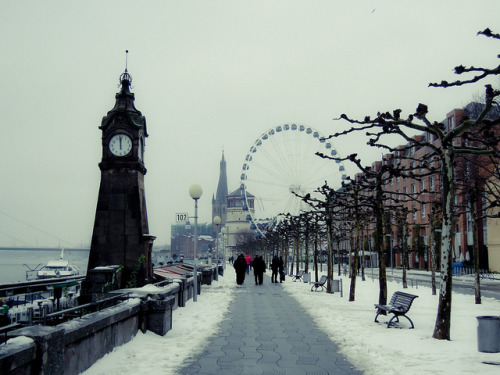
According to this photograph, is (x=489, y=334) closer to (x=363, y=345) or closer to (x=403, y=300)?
(x=363, y=345)

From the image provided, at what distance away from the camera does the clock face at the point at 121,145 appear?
21969 mm

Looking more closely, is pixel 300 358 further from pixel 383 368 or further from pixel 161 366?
pixel 161 366

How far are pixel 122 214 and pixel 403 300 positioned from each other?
11800 mm

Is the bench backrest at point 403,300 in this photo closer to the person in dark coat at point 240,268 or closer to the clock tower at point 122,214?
the clock tower at point 122,214

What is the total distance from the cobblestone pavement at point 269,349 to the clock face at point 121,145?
8.27 m

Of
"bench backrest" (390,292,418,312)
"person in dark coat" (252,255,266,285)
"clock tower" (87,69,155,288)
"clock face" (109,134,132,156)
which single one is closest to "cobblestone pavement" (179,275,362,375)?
"bench backrest" (390,292,418,312)

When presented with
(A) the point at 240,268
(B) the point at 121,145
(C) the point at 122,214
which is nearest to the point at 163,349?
(C) the point at 122,214

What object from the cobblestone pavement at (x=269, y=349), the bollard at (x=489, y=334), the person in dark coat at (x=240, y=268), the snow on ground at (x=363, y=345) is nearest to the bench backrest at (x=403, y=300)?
the snow on ground at (x=363, y=345)

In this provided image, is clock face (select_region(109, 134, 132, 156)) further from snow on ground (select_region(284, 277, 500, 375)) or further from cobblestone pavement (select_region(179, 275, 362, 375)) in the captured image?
snow on ground (select_region(284, 277, 500, 375))

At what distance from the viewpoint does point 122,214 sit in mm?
21812

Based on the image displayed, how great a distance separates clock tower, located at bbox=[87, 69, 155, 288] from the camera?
21.8 meters

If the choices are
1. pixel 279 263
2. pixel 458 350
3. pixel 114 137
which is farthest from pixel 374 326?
pixel 279 263

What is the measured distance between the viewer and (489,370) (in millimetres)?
8906

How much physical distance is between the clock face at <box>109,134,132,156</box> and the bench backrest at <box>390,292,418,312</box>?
1209 centimetres
